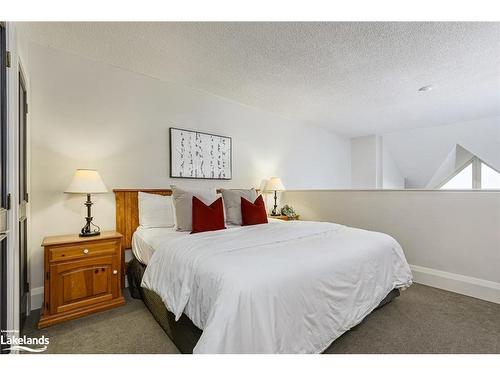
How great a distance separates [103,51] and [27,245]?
2.00 m

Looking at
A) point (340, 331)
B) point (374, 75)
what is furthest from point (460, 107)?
point (340, 331)

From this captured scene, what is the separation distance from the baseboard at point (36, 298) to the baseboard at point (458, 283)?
4057 millimetres

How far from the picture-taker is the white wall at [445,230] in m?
2.53

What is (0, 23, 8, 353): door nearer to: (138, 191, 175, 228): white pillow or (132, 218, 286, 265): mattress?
(132, 218, 286, 265): mattress

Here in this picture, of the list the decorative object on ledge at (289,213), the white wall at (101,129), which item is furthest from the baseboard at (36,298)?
the decorative object on ledge at (289,213)

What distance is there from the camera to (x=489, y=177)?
506cm

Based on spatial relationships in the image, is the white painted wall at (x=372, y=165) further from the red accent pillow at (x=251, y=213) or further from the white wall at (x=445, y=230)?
the red accent pillow at (x=251, y=213)

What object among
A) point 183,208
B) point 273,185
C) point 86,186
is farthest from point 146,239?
point 273,185

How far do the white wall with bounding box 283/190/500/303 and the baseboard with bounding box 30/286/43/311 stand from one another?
383 cm

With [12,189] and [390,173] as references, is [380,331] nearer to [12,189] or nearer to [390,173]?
[12,189]

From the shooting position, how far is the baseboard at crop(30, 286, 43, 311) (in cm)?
224

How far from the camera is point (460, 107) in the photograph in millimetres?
3922
